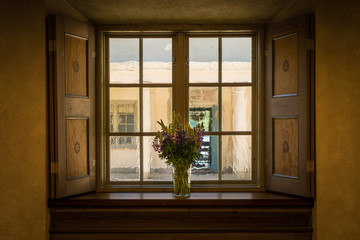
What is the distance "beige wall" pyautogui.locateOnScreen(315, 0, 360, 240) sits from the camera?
229 centimetres

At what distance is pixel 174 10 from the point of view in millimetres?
2551

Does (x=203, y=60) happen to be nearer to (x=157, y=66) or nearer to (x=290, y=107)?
(x=157, y=66)

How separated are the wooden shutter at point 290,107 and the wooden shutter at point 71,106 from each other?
156 centimetres

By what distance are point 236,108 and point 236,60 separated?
44cm

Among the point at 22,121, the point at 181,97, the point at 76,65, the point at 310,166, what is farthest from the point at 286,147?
the point at 22,121

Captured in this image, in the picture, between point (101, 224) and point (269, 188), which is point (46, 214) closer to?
→ point (101, 224)

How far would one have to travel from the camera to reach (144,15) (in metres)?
2.65

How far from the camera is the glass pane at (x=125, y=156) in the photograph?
2879mm

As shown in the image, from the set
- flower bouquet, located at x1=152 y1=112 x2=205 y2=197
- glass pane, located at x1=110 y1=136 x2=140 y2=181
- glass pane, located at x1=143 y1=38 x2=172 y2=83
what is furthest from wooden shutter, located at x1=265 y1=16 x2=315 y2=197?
glass pane, located at x1=110 y1=136 x2=140 y2=181

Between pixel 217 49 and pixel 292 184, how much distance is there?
1349 millimetres

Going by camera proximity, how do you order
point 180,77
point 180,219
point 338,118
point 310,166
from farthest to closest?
point 180,77 → point 180,219 → point 310,166 → point 338,118

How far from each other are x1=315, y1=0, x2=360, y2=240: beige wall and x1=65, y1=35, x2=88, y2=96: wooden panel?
6.21 ft

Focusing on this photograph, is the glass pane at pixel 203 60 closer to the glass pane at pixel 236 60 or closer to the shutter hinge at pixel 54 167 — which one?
the glass pane at pixel 236 60

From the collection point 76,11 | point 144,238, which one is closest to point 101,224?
point 144,238
